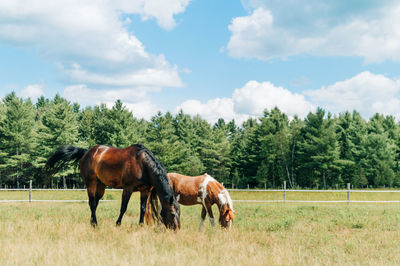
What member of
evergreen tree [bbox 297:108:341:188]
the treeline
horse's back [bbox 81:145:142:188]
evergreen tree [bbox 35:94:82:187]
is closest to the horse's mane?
horse's back [bbox 81:145:142:188]

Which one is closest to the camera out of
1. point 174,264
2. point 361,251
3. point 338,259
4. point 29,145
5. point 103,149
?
point 174,264

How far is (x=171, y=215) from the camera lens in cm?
780

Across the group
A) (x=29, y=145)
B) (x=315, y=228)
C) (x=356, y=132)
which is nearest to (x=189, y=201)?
→ (x=315, y=228)

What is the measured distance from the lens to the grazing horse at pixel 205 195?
A: 8837mm

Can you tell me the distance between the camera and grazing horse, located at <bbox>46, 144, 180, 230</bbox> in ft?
26.1

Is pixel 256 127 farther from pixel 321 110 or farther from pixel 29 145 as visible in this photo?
pixel 29 145

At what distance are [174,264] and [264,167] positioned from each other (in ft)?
155

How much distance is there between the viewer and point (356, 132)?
5375 centimetres

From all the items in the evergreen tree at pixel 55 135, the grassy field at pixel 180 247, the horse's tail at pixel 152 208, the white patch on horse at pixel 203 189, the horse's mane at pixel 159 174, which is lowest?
the grassy field at pixel 180 247

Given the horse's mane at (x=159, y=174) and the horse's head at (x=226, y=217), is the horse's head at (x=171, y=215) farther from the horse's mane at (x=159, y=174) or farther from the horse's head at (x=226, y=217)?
the horse's head at (x=226, y=217)

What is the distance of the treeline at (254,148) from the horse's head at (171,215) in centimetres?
3589

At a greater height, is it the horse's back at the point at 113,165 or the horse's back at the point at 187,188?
the horse's back at the point at 113,165

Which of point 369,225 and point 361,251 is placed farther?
point 369,225

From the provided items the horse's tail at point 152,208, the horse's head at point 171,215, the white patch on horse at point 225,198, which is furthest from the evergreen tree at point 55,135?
the horse's head at point 171,215
